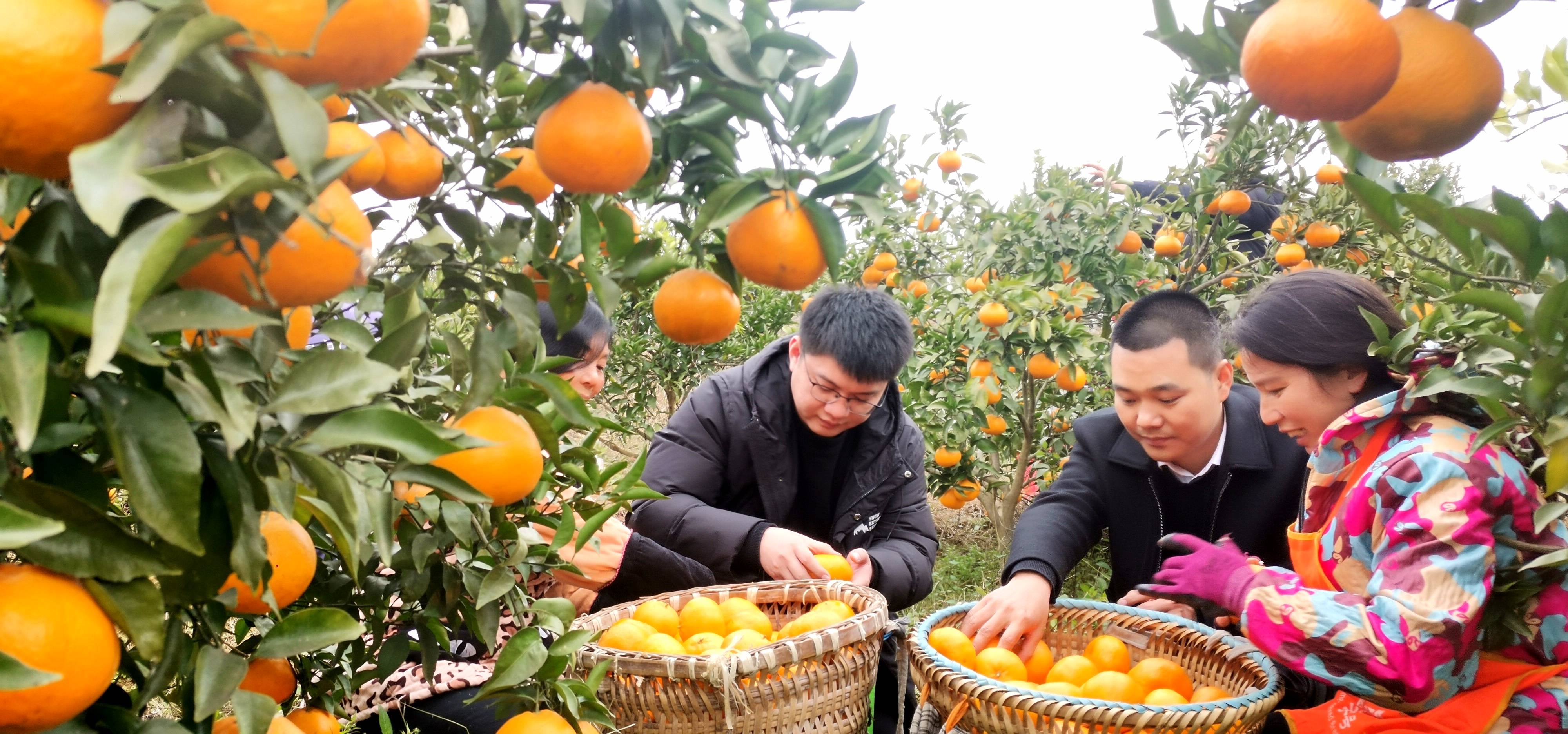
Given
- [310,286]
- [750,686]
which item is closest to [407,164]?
[310,286]

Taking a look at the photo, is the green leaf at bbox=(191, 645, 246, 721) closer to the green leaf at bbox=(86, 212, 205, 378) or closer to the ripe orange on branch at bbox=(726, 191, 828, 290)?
the green leaf at bbox=(86, 212, 205, 378)

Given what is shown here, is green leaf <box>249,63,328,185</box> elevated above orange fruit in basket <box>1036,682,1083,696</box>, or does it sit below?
above

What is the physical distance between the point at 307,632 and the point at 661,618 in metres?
1.00

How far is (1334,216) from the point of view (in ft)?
12.2

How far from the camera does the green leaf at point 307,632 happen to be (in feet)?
2.36

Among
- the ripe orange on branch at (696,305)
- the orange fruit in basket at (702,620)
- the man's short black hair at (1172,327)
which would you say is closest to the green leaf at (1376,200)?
the ripe orange on branch at (696,305)

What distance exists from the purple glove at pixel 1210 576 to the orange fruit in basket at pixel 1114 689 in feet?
0.54

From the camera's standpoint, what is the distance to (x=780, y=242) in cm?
78

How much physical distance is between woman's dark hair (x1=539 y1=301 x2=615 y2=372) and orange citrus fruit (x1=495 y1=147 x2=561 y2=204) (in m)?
1.35

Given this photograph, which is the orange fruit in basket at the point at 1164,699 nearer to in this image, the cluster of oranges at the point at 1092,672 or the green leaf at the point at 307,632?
the cluster of oranges at the point at 1092,672

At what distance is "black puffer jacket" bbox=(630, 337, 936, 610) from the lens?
238 cm

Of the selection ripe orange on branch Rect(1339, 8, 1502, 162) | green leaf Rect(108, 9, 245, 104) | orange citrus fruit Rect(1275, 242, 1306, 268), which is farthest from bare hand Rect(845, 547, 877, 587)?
orange citrus fruit Rect(1275, 242, 1306, 268)

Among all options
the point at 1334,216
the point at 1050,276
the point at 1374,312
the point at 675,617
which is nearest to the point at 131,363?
the point at 675,617

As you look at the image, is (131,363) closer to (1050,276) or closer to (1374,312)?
(1374,312)
